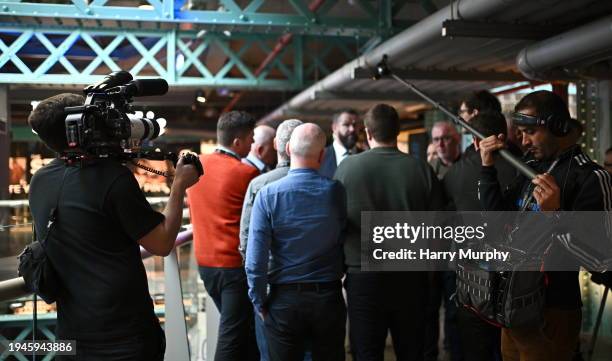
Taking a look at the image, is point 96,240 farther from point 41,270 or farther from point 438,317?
point 438,317

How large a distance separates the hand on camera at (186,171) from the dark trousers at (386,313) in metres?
1.49

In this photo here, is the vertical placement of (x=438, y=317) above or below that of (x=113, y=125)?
below

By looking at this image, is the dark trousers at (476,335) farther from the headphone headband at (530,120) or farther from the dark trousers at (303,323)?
the headphone headband at (530,120)

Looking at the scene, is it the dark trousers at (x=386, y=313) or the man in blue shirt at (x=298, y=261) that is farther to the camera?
the dark trousers at (x=386, y=313)

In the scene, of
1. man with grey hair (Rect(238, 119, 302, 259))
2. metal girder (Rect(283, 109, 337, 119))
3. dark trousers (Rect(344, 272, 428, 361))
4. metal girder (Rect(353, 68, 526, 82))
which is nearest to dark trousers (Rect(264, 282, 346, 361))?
dark trousers (Rect(344, 272, 428, 361))

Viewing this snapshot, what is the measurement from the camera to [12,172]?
3.84m

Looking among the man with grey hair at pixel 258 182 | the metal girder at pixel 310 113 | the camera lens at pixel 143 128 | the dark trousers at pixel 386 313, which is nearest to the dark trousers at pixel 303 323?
the dark trousers at pixel 386 313

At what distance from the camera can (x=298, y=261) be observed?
122 inches

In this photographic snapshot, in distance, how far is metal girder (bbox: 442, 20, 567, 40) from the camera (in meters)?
3.78

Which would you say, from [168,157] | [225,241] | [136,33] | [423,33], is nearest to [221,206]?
[225,241]

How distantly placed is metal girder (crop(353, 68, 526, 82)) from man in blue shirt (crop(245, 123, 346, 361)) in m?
2.37

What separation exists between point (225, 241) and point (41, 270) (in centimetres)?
171

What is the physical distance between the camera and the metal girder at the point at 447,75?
5301 mm

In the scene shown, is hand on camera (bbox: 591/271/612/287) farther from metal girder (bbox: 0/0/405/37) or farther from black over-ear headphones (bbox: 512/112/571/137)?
metal girder (bbox: 0/0/405/37)
